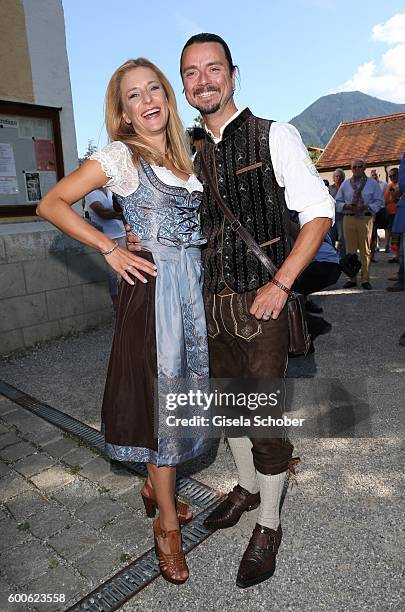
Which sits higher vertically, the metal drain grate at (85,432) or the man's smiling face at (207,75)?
the man's smiling face at (207,75)

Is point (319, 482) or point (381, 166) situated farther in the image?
point (381, 166)

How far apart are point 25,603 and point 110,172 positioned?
1.81 m

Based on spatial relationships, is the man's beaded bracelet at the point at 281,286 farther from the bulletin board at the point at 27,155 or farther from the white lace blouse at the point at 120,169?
the bulletin board at the point at 27,155

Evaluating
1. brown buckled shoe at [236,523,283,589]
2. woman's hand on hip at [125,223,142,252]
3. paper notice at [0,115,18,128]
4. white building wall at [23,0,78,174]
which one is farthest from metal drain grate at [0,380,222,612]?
white building wall at [23,0,78,174]

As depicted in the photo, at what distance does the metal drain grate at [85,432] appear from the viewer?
101 inches

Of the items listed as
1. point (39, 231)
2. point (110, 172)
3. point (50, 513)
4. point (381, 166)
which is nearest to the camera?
point (110, 172)

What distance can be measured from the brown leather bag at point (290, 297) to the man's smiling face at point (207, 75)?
0.25 meters

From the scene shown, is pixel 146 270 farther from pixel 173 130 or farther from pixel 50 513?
pixel 50 513

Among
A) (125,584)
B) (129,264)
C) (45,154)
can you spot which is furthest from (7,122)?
(125,584)

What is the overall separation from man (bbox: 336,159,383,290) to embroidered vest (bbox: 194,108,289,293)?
621 centimetres

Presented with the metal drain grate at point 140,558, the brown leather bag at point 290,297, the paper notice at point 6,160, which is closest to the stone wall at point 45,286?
the paper notice at point 6,160

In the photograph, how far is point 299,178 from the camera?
177 cm

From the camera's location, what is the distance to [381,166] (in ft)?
86.7

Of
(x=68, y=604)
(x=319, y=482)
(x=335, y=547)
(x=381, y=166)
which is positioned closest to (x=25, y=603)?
(x=68, y=604)
